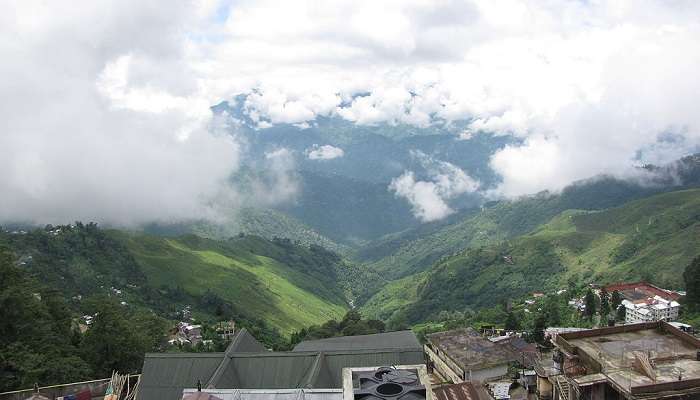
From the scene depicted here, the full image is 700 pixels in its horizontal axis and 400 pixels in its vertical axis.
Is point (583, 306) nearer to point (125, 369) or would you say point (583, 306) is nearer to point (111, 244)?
point (125, 369)

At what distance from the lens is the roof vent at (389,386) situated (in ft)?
64.5

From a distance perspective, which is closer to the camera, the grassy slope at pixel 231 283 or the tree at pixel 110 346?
the tree at pixel 110 346

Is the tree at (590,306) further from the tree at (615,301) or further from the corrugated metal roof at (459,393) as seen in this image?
the corrugated metal roof at (459,393)

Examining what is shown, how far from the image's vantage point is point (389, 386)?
66.6 feet

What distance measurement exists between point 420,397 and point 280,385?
1631cm

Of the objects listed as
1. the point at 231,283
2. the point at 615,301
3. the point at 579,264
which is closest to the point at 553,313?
the point at 615,301

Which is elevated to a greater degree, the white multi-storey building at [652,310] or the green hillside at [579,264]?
the green hillside at [579,264]

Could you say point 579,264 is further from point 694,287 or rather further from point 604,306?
point 694,287

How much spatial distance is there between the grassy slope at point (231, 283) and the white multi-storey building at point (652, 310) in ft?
266

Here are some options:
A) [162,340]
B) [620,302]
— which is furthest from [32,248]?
[620,302]

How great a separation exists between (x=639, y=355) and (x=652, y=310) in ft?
232

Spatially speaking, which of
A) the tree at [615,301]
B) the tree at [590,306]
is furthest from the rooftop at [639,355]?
the tree at [615,301]

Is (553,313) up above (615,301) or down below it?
below

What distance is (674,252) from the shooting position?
135500 millimetres
